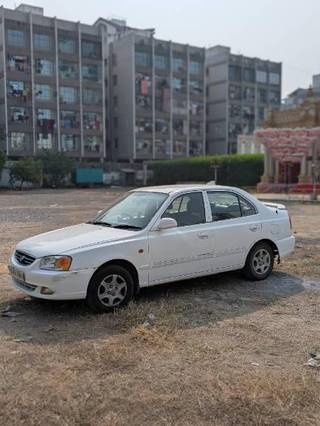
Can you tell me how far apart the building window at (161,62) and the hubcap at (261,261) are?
262 feet

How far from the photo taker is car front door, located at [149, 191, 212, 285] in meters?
6.47

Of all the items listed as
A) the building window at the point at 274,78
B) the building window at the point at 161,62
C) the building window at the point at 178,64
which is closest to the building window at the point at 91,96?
the building window at the point at 161,62

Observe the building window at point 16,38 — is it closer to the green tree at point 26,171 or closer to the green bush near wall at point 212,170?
the green tree at point 26,171

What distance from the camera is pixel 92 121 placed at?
77750 mm

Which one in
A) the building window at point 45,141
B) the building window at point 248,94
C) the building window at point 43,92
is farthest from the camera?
the building window at point 248,94

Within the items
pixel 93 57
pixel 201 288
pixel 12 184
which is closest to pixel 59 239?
pixel 201 288

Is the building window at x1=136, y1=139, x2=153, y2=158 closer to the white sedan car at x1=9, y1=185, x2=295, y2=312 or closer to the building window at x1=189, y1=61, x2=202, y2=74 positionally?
the building window at x1=189, y1=61, x2=202, y2=74

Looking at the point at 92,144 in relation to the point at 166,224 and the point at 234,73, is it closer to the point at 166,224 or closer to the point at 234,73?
the point at 234,73

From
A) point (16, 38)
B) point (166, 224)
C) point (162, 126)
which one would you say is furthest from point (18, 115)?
point (166, 224)

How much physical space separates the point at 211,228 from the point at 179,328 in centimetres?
199

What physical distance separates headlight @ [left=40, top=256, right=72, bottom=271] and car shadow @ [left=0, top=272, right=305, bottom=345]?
639 mm

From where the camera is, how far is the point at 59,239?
6348mm

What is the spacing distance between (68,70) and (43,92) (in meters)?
5.43

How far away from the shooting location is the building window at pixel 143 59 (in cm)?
8112
